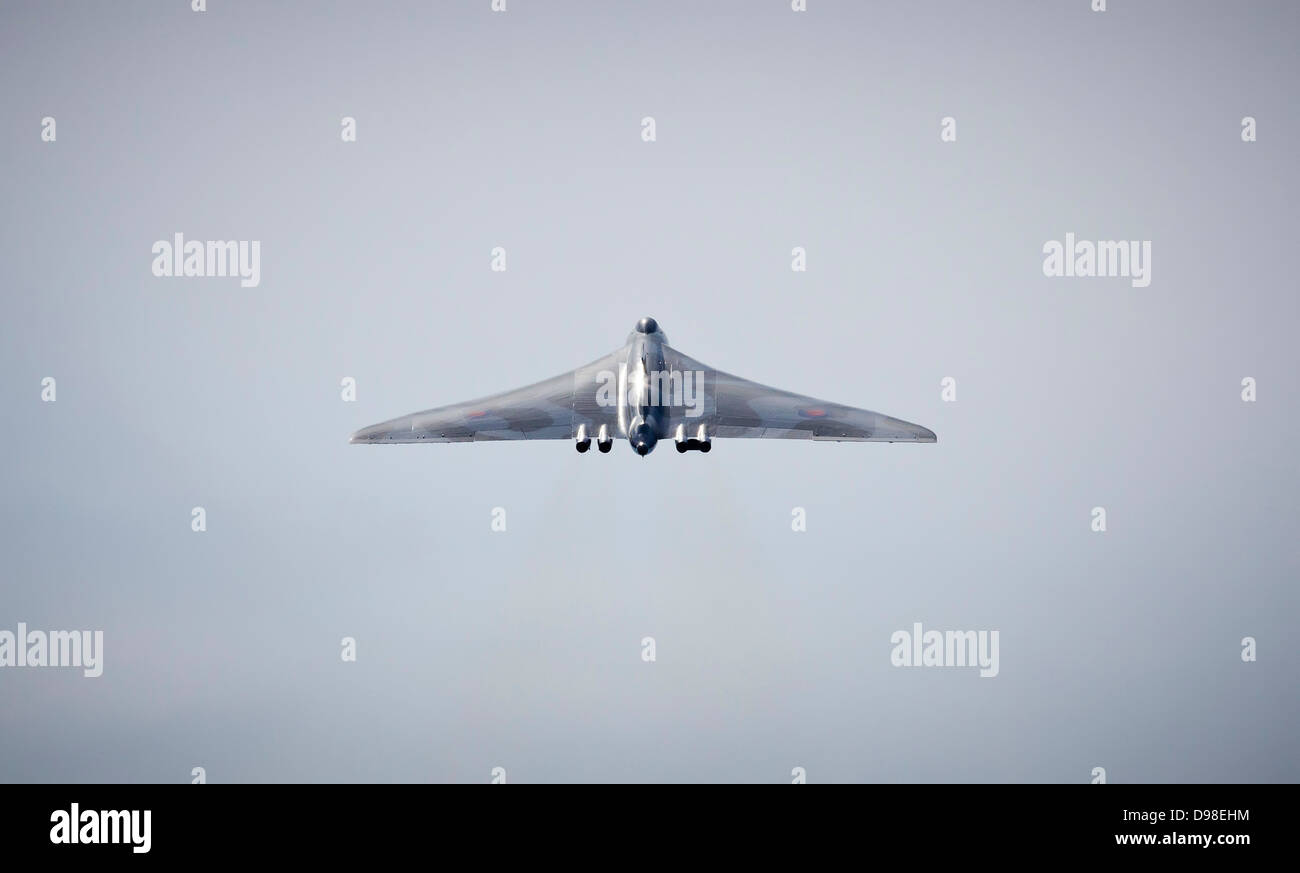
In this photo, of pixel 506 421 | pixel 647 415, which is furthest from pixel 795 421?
pixel 506 421

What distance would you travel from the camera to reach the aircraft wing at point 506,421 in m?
69.2

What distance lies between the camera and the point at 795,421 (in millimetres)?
68250

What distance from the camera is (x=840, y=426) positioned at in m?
67.9

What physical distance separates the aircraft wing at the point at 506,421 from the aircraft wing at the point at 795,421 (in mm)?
4944

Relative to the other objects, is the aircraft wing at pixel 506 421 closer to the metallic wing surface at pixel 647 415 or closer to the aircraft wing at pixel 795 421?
the metallic wing surface at pixel 647 415

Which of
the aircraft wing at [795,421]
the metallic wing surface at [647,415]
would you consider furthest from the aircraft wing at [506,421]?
the aircraft wing at [795,421]

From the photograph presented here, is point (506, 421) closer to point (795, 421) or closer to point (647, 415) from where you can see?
point (647, 415)

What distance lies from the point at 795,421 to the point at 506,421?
45.5 feet

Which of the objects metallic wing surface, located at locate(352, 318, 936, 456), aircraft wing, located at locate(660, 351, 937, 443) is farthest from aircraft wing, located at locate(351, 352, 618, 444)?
aircraft wing, located at locate(660, 351, 937, 443)

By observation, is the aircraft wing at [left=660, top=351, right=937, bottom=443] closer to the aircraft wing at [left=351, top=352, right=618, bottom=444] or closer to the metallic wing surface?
the metallic wing surface
